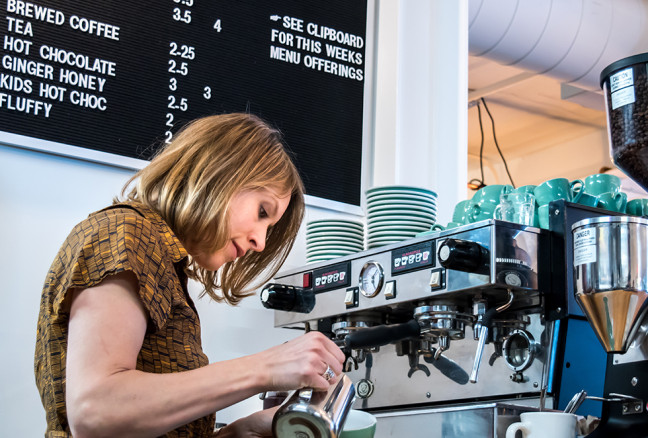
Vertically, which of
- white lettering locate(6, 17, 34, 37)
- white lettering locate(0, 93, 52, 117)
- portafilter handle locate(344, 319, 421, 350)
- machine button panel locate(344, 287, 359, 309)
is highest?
white lettering locate(6, 17, 34, 37)

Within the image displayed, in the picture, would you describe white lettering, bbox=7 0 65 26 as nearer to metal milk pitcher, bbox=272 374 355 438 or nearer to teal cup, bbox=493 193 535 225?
teal cup, bbox=493 193 535 225

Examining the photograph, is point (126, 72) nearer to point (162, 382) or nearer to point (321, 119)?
point (321, 119)

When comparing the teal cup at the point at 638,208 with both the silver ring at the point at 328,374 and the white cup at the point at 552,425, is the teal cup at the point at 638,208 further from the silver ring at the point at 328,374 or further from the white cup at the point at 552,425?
the silver ring at the point at 328,374

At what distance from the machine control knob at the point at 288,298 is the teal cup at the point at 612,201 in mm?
664

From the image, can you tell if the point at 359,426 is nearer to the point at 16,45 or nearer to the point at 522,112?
the point at 16,45

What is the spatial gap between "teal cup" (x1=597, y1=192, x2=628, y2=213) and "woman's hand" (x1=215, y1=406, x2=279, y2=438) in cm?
77

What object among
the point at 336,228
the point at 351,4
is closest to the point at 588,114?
the point at 351,4

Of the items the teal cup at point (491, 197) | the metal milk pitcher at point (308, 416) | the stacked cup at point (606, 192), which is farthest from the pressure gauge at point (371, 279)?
the metal milk pitcher at point (308, 416)

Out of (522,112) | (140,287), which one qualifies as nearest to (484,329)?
(140,287)

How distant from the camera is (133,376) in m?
0.99

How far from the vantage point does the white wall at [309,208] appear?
181 centimetres

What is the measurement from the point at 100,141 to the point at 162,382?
1.11m

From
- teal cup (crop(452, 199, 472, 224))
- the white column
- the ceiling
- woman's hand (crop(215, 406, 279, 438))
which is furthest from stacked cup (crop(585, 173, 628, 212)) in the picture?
the ceiling

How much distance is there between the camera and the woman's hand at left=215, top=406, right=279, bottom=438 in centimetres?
136
